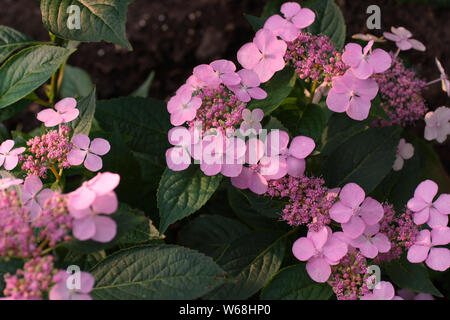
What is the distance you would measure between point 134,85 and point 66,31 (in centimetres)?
129

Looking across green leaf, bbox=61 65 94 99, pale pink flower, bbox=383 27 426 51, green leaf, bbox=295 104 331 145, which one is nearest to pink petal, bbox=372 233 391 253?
green leaf, bbox=295 104 331 145

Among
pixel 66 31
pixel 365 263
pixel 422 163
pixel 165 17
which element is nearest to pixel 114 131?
pixel 66 31

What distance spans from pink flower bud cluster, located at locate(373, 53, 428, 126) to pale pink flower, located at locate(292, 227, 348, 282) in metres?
0.51

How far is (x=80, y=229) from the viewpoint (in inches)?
37.9

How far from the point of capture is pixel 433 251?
4.14 ft

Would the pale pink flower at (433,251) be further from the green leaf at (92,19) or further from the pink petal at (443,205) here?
the green leaf at (92,19)

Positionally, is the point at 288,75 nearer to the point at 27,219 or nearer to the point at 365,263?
the point at 365,263

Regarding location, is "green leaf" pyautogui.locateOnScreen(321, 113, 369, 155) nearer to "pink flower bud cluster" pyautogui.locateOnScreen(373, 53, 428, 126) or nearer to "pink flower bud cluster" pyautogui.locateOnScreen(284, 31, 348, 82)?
"pink flower bud cluster" pyautogui.locateOnScreen(373, 53, 428, 126)

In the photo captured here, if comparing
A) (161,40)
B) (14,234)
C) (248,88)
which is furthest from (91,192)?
(161,40)

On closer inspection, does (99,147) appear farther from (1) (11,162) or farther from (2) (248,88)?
(2) (248,88)

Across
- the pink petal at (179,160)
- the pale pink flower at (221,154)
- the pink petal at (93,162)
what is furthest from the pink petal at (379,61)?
the pink petal at (93,162)

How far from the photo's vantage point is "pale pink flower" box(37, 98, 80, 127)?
1303 mm

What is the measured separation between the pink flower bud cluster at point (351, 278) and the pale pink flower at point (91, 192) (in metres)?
0.58

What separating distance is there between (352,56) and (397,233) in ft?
1.53
